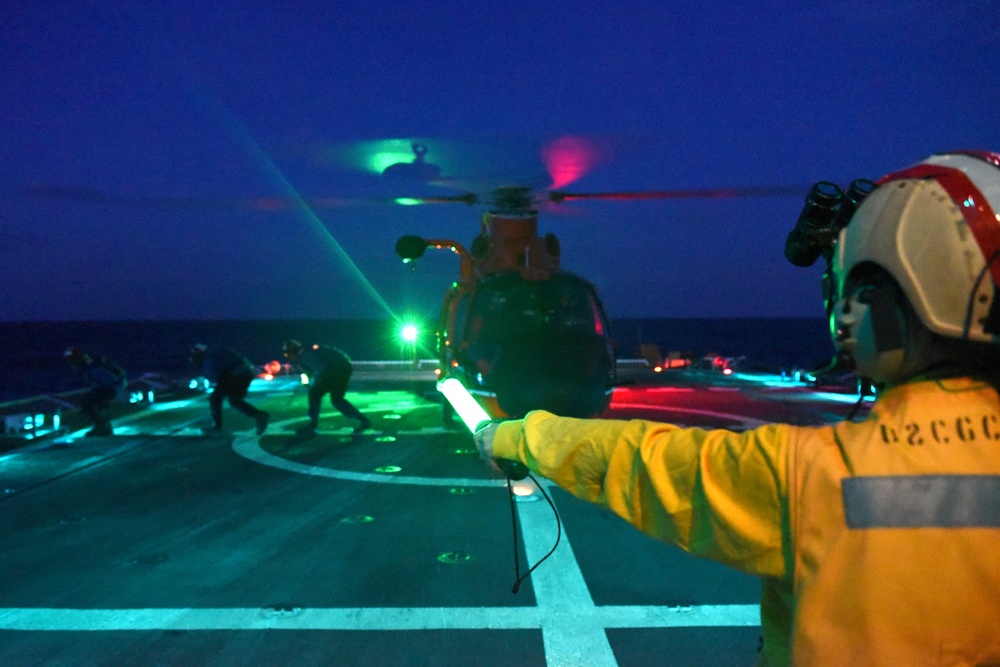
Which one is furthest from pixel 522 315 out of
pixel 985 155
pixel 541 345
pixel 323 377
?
pixel 985 155

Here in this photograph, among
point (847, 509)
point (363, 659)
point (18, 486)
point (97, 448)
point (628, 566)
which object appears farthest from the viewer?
point (97, 448)

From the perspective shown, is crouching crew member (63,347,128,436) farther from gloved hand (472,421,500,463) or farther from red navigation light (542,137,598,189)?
gloved hand (472,421,500,463)

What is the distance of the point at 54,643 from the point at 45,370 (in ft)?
234

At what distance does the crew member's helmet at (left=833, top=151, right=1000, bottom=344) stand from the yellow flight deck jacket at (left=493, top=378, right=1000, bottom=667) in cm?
15

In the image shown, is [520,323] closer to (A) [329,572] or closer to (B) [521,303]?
(B) [521,303]

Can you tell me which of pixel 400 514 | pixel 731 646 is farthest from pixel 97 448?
pixel 731 646

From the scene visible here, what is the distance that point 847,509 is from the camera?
1.31 metres

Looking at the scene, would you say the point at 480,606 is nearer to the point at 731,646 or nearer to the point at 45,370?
the point at 731,646

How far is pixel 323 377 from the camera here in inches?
392

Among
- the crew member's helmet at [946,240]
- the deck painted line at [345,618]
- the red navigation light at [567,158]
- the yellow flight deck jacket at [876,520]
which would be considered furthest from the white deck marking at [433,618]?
the red navigation light at [567,158]

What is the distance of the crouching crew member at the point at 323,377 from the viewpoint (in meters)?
9.95

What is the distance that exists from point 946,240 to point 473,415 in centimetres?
158

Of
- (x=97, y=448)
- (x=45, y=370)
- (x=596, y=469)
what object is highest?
(x=596, y=469)

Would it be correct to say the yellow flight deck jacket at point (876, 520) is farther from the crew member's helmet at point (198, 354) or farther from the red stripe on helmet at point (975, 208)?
the crew member's helmet at point (198, 354)
